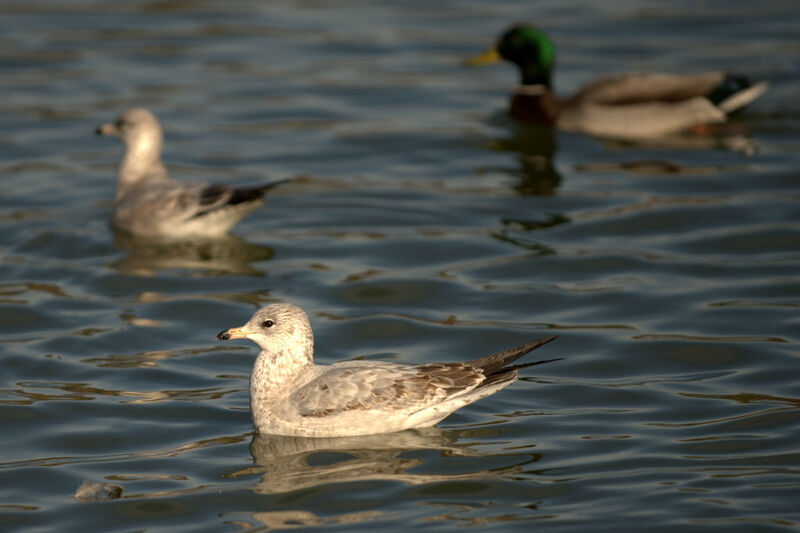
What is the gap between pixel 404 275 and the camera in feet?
40.9

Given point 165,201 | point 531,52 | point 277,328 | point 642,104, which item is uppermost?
point 531,52

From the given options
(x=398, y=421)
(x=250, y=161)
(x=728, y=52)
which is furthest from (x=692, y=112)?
(x=398, y=421)

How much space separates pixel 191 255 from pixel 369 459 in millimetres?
5220

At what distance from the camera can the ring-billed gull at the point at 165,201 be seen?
12.9 meters

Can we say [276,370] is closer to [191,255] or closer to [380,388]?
[380,388]

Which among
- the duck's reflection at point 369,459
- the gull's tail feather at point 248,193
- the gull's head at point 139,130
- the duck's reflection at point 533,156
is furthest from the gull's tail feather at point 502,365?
the gull's head at point 139,130

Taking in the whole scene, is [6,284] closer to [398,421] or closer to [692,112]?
[398,421]

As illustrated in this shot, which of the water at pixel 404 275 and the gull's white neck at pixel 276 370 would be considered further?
the gull's white neck at pixel 276 370

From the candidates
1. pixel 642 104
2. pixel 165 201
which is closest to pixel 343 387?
pixel 165 201

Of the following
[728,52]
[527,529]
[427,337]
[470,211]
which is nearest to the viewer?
[527,529]

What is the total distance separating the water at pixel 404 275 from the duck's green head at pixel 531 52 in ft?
2.47

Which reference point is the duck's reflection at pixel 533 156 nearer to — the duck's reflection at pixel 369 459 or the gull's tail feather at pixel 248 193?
the gull's tail feather at pixel 248 193

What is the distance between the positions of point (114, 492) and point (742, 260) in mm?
7048

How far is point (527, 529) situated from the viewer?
7496mm
